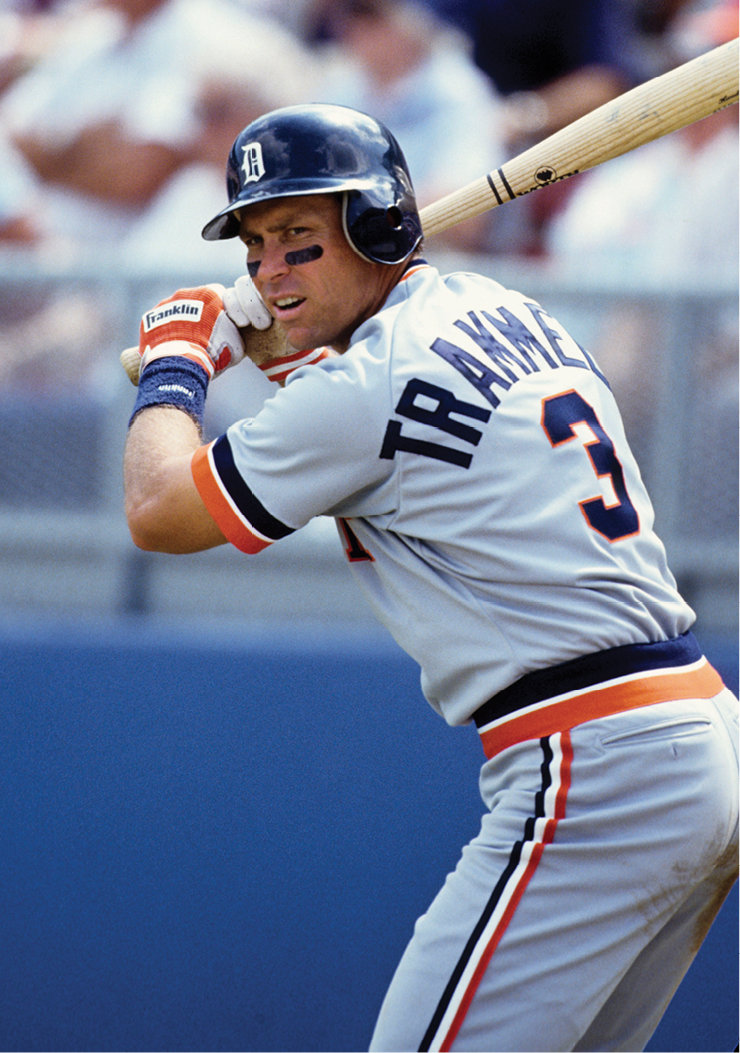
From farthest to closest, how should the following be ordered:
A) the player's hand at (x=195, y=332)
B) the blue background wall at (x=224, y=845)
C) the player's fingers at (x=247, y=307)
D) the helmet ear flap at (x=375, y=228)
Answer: the blue background wall at (x=224, y=845), the player's fingers at (x=247, y=307), the player's hand at (x=195, y=332), the helmet ear flap at (x=375, y=228)

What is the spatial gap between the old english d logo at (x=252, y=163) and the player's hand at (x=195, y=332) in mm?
243

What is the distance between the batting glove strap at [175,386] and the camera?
5.91ft

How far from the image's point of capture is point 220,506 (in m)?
1.68

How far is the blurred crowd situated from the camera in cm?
443

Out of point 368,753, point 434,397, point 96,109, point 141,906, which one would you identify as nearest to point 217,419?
point 368,753

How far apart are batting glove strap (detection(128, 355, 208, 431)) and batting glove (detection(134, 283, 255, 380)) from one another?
0.02 m

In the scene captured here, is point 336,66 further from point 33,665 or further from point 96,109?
point 33,665

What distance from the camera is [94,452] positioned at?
3.03 m

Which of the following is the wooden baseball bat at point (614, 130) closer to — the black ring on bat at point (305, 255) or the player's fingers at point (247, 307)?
the player's fingers at point (247, 307)

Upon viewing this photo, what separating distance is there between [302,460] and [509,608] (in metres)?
0.37

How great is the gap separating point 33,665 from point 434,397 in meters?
1.55

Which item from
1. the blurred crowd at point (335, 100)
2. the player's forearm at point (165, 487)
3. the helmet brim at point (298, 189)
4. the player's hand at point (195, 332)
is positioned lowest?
the player's forearm at point (165, 487)

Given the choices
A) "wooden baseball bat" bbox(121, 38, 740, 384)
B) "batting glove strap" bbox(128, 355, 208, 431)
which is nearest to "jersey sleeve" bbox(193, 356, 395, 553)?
"batting glove strap" bbox(128, 355, 208, 431)

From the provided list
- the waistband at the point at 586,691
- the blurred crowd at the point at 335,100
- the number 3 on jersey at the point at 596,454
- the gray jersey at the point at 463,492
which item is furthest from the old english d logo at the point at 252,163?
the blurred crowd at the point at 335,100
